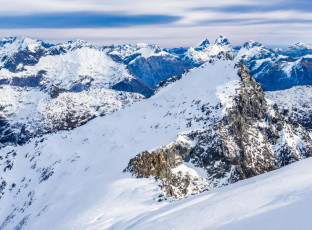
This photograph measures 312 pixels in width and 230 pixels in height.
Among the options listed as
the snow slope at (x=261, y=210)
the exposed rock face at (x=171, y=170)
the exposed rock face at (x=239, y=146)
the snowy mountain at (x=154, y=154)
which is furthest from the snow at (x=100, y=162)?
the snow slope at (x=261, y=210)

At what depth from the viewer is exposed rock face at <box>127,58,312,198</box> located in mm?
80750

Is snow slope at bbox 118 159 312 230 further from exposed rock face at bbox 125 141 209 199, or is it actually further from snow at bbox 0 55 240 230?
exposed rock face at bbox 125 141 209 199

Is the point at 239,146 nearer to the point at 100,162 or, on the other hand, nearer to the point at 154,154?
the point at 154,154

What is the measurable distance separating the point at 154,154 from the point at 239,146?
33538 mm

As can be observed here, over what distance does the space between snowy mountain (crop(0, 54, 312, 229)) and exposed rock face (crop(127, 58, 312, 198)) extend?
12.6 inches

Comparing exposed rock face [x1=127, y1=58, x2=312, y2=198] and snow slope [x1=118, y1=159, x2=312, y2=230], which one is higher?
snow slope [x1=118, y1=159, x2=312, y2=230]

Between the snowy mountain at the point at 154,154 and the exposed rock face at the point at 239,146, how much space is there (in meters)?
0.32

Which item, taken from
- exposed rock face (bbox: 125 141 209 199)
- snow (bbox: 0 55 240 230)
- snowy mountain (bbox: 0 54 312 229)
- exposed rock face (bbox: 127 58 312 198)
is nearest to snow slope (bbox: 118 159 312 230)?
snow (bbox: 0 55 240 230)

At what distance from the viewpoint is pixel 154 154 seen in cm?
8119

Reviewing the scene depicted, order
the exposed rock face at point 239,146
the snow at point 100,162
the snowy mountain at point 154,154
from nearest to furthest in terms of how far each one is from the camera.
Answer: the snow at point 100,162
the snowy mountain at point 154,154
the exposed rock face at point 239,146

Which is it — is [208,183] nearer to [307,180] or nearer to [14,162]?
[307,180]

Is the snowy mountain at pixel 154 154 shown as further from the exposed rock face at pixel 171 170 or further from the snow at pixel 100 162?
the snow at pixel 100 162

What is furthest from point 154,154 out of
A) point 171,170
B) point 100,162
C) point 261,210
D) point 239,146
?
point 261,210

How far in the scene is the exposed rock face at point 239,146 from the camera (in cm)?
8075
